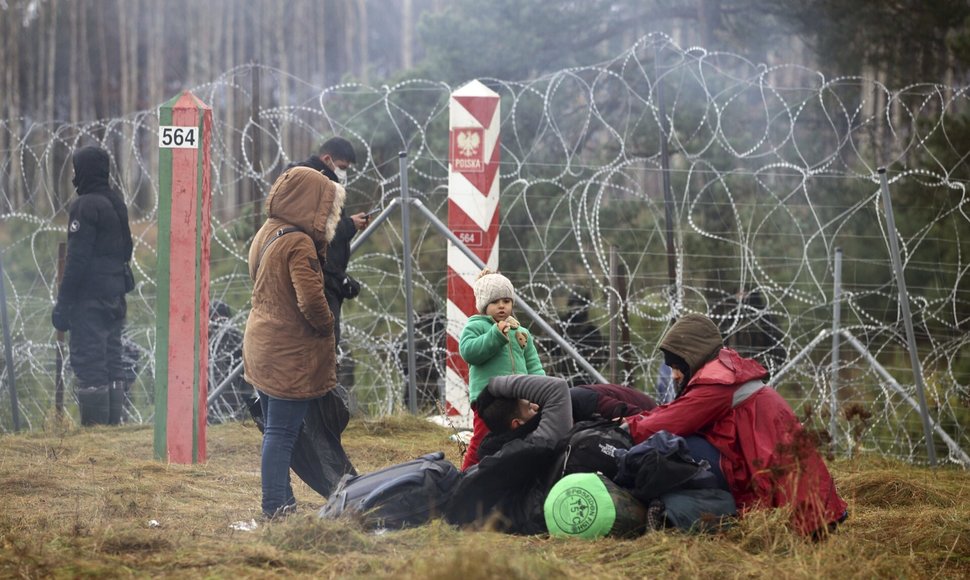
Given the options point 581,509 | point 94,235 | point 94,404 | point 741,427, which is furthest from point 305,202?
point 94,404

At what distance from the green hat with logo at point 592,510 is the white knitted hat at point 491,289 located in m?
1.23

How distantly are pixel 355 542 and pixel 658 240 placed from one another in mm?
7958

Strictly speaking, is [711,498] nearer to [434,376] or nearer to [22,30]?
[434,376]

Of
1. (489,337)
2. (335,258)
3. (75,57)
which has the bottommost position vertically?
(489,337)

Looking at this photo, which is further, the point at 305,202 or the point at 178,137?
the point at 178,137

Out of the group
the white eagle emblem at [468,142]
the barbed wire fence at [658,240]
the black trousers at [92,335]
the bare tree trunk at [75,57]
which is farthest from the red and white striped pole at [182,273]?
the bare tree trunk at [75,57]

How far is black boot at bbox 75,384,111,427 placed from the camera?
7934 millimetres

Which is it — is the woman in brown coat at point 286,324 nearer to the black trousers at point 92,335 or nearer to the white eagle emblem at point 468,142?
the white eagle emblem at point 468,142

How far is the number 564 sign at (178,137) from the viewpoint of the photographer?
6324 mm

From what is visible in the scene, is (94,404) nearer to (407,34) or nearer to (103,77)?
(103,77)

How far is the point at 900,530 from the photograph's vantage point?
4.88 metres

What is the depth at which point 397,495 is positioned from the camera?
4.49m

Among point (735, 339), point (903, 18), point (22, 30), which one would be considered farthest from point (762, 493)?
point (22, 30)

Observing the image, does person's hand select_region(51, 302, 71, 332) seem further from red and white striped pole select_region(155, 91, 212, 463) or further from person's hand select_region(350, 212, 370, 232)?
person's hand select_region(350, 212, 370, 232)
